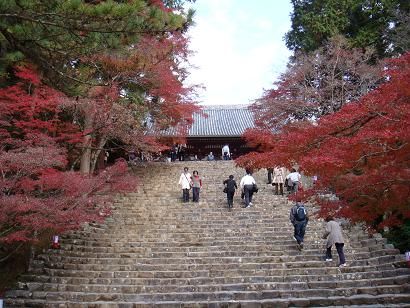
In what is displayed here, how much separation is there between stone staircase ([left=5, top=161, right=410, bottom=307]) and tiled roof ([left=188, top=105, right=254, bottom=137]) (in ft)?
55.4

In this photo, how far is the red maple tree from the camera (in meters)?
6.76

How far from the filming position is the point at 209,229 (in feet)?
46.1

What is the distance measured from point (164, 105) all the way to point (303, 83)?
6.61 metres

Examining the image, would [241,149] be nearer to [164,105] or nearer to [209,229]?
[164,105]

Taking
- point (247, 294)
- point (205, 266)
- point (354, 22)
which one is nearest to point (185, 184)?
point (205, 266)

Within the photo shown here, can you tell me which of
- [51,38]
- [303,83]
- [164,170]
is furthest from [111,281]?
[303,83]

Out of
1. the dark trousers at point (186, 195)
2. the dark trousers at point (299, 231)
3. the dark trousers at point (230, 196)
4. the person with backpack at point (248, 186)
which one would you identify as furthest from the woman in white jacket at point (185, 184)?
the dark trousers at point (299, 231)

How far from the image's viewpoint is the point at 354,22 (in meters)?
24.8

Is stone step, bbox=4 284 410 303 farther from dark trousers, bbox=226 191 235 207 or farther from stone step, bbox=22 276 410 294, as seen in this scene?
dark trousers, bbox=226 191 235 207

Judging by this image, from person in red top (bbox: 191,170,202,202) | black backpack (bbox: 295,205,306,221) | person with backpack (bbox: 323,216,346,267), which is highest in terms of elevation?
person in red top (bbox: 191,170,202,202)

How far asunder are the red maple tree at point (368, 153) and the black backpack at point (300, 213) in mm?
2580

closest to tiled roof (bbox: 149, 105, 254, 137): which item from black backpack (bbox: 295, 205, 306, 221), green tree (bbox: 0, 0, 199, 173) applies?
black backpack (bbox: 295, 205, 306, 221)

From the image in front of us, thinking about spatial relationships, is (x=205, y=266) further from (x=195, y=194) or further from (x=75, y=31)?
(x=75, y=31)

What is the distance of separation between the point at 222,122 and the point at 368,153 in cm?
2821
